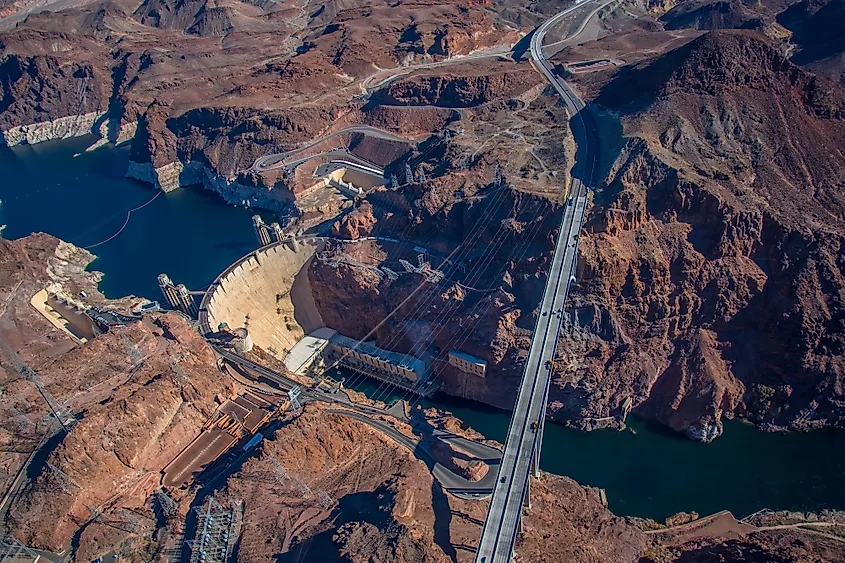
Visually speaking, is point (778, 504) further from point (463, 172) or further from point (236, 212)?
point (236, 212)

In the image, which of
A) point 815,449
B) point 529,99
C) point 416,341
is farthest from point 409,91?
point 815,449

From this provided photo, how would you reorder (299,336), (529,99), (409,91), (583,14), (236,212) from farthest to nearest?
(583,14)
(409,91)
(236,212)
(529,99)
(299,336)

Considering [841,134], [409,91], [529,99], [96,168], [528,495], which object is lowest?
[96,168]

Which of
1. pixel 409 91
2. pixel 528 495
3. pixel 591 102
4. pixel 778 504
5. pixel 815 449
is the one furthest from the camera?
pixel 409 91

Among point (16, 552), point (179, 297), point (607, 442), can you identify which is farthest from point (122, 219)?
point (607, 442)

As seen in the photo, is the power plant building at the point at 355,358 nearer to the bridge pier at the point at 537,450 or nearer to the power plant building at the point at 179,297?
the power plant building at the point at 179,297

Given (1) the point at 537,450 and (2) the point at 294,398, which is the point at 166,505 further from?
(1) the point at 537,450

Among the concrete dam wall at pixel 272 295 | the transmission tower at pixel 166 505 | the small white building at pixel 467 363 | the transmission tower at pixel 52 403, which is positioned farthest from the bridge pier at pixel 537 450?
the concrete dam wall at pixel 272 295
